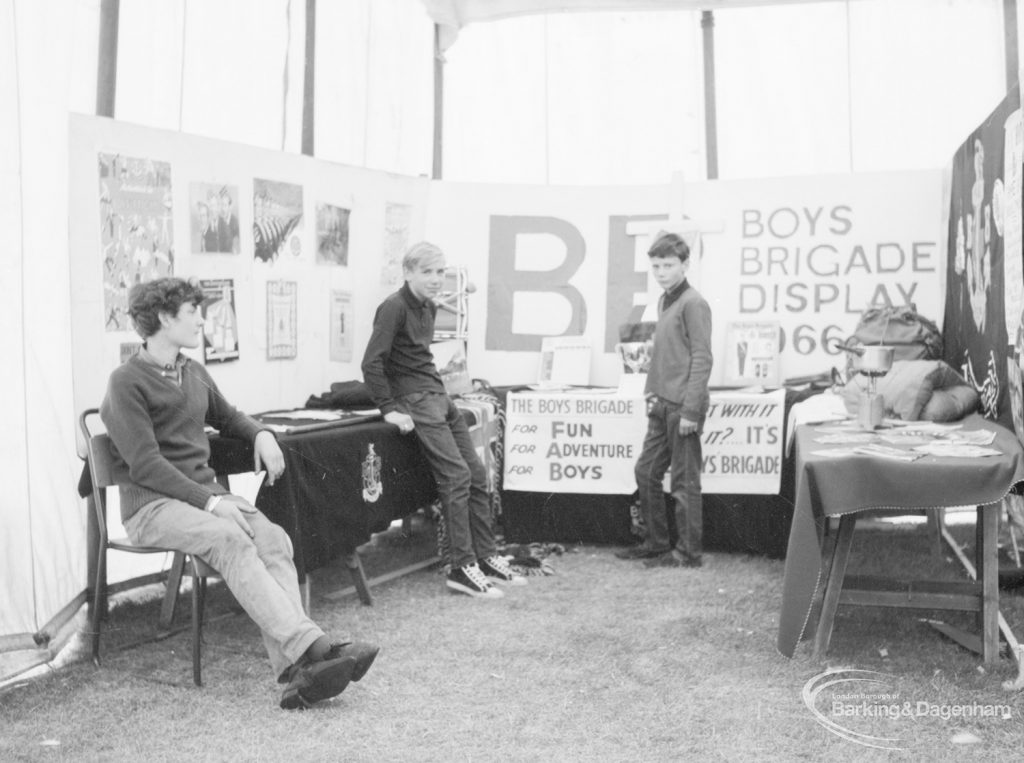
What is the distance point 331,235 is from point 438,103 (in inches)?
67.4

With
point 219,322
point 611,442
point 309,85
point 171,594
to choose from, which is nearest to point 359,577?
point 171,594

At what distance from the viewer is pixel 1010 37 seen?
6.12 meters

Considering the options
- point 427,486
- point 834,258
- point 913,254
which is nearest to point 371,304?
point 427,486

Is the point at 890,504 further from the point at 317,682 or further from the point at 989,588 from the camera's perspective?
the point at 317,682

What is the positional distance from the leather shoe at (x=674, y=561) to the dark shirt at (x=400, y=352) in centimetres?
135

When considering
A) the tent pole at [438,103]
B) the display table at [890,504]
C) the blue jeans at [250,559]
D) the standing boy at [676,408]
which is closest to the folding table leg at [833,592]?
the display table at [890,504]

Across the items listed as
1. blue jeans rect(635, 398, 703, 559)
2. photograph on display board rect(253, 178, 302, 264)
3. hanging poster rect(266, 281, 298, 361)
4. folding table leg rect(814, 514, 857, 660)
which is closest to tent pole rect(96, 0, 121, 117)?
photograph on display board rect(253, 178, 302, 264)

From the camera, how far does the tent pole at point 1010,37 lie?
610cm

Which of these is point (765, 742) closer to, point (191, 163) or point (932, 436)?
point (932, 436)

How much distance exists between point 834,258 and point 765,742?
12.2 feet

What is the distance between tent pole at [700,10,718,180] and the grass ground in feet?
9.46

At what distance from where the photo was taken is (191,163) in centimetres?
484

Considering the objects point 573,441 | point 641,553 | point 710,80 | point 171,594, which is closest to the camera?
point 171,594

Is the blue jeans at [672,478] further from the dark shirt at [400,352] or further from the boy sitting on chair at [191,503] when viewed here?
the boy sitting on chair at [191,503]
